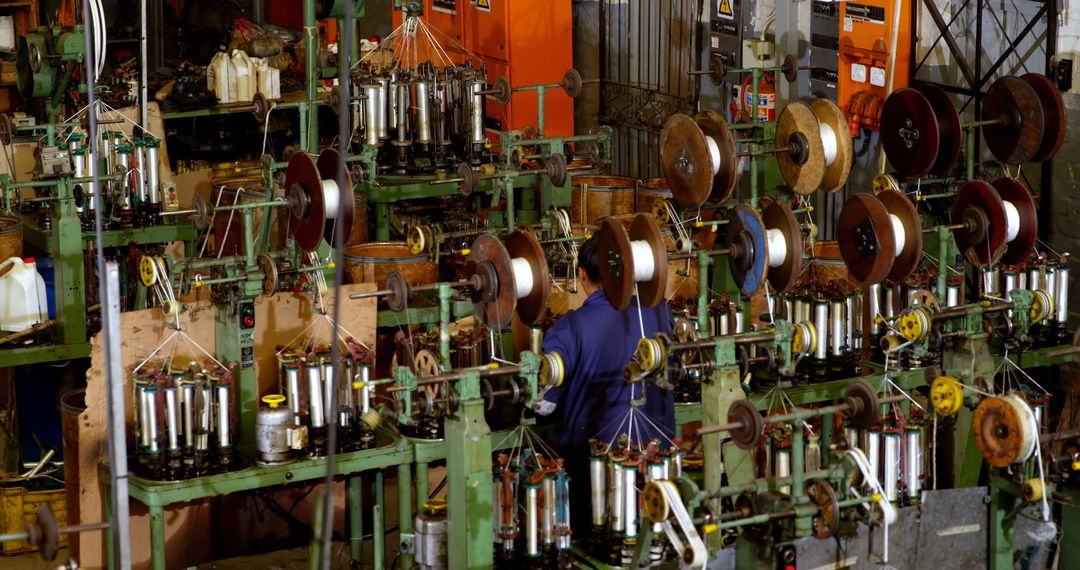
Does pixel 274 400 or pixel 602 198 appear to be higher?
pixel 602 198

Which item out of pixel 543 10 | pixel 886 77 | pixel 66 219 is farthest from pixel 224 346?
pixel 543 10

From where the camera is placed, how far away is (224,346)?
18.7ft

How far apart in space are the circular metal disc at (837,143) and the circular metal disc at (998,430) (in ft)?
5.48

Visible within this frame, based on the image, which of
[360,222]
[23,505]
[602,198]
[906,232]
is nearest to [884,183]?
[906,232]

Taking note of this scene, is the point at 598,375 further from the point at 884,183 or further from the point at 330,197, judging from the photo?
the point at 884,183

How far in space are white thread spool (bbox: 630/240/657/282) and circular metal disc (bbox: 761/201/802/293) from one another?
2.05ft

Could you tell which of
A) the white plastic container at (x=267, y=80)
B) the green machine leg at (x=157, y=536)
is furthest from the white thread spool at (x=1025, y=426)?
the white plastic container at (x=267, y=80)

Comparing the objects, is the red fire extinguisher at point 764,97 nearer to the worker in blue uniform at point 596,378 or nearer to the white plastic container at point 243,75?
the white plastic container at point 243,75

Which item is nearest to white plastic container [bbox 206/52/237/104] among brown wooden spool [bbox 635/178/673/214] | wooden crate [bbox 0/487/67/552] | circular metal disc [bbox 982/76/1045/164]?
brown wooden spool [bbox 635/178/673/214]

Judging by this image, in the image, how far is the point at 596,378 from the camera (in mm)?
5441

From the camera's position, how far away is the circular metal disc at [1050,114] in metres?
6.67

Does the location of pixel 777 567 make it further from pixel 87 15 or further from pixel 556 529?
pixel 87 15

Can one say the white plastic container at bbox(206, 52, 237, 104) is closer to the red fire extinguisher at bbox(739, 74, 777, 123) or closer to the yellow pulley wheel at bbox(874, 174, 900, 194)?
the red fire extinguisher at bbox(739, 74, 777, 123)

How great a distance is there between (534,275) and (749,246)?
812 mm
